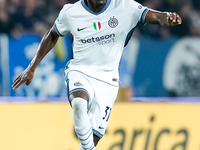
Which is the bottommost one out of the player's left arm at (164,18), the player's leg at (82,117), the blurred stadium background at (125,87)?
the blurred stadium background at (125,87)

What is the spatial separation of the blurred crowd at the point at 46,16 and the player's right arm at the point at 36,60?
3030mm

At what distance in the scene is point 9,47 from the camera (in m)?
7.12

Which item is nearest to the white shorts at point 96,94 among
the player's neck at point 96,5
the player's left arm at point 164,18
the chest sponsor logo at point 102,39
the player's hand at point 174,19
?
the chest sponsor logo at point 102,39

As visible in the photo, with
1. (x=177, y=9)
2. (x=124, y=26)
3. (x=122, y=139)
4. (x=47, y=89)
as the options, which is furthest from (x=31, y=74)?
(x=177, y=9)

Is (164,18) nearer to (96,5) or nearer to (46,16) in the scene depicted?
(96,5)

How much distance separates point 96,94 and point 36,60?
0.76m

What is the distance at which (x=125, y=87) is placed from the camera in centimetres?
586

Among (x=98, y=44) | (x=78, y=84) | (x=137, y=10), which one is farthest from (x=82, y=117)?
(x=137, y=10)

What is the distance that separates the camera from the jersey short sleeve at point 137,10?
3957 mm

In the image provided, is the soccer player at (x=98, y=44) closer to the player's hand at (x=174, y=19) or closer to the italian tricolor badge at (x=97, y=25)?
the italian tricolor badge at (x=97, y=25)

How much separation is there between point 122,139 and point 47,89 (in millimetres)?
2679

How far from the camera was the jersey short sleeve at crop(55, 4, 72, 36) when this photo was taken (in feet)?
13.7

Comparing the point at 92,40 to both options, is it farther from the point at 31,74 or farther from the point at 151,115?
the point at 151,115

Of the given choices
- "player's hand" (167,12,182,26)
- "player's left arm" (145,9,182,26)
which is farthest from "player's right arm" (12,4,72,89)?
"player's hand" (167,12,182,26)
